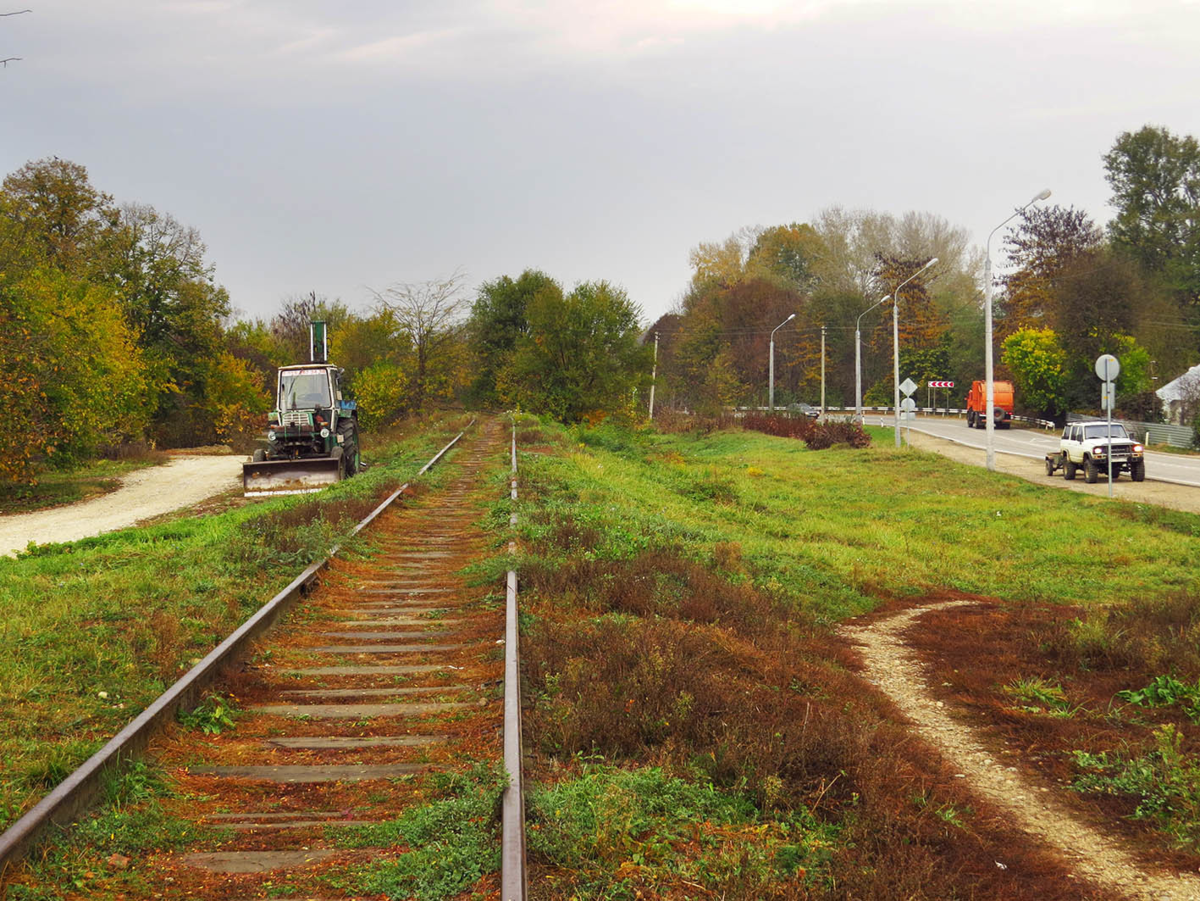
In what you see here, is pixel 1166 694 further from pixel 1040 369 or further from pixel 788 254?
pixel 788 254

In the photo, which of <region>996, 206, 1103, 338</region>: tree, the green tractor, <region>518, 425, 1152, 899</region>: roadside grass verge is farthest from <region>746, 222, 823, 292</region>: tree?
<region>518, 425, 1152, 899</region>: roadside grass verge

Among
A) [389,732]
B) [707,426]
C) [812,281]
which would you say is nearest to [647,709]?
[389,732]

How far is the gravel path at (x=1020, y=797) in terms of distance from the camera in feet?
15.1

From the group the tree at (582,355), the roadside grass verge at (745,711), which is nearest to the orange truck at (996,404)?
the tree at (582,355)

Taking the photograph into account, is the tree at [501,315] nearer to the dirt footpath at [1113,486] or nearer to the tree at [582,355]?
the tree at [582,355]

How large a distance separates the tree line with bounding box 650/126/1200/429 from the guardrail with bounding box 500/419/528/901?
50434 mm

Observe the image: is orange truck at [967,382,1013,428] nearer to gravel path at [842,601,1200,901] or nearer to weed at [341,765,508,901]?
gravel path at [842,601,1200,901]

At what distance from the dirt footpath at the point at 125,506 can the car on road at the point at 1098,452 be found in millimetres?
25269

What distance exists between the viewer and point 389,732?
5770 millimetres

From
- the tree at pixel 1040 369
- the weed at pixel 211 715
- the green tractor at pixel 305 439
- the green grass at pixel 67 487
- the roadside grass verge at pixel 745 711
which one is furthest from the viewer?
the tree at pixel 1040 369

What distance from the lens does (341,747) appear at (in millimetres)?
5512

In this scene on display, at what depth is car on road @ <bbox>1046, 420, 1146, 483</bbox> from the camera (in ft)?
93.6

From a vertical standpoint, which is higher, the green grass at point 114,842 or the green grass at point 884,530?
the green grass at point 114,842

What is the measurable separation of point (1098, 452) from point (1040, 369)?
1521 inches
